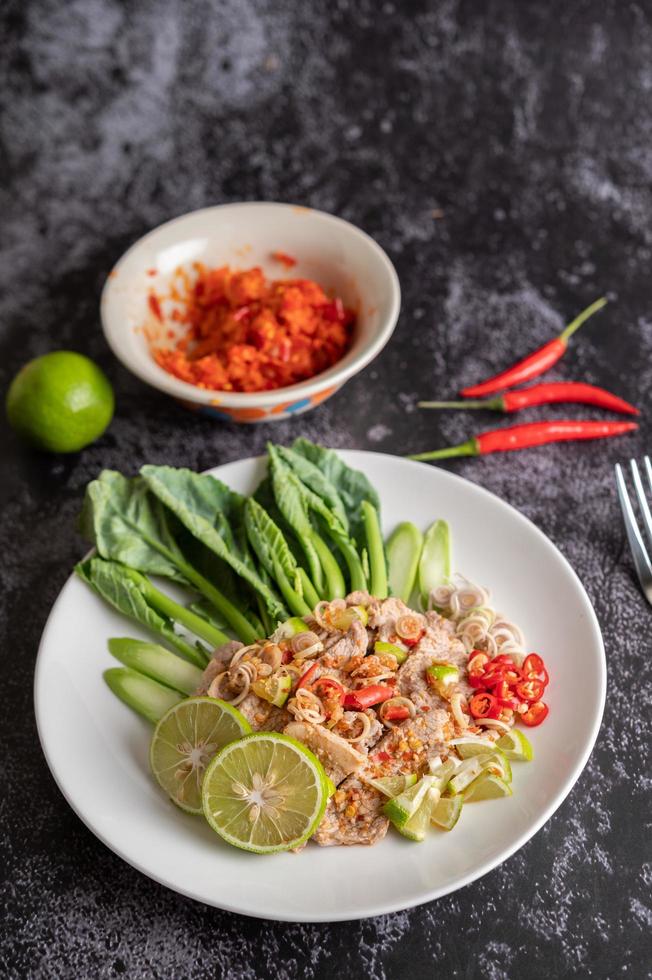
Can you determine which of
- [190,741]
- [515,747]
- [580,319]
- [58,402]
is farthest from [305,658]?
[580,319]

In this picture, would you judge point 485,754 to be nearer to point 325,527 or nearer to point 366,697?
point 366,697

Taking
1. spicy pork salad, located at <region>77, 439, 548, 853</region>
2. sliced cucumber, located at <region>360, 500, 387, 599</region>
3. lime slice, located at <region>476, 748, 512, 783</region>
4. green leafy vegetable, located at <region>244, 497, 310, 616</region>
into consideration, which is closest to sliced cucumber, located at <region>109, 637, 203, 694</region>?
spicy pork salad, located at <region>77, 439, 548, 853</region>

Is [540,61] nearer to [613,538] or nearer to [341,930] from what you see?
[613,538]

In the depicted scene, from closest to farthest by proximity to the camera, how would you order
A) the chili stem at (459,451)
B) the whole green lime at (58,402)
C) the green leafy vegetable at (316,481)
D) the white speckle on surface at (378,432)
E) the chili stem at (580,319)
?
the green leafy vegetable at (316,481)
the whole green lime at (58,402)
the chili stem at (459,451)
the white speckle on surface at (378,432)
the chili stem at (580,319)

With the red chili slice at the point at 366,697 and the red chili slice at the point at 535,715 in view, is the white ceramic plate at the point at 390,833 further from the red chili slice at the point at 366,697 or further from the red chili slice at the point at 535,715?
the red chili slice at the point at 366,697

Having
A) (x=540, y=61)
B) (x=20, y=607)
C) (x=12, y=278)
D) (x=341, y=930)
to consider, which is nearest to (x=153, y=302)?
(x=12, y=278)

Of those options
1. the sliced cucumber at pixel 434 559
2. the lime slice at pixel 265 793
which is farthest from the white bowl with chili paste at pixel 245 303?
the lime slice at pixel 265 793

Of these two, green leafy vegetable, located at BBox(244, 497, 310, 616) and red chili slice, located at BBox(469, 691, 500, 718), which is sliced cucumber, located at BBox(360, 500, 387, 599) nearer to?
green leafy vegetable, located at BBox(244, 497, 310, 616)
